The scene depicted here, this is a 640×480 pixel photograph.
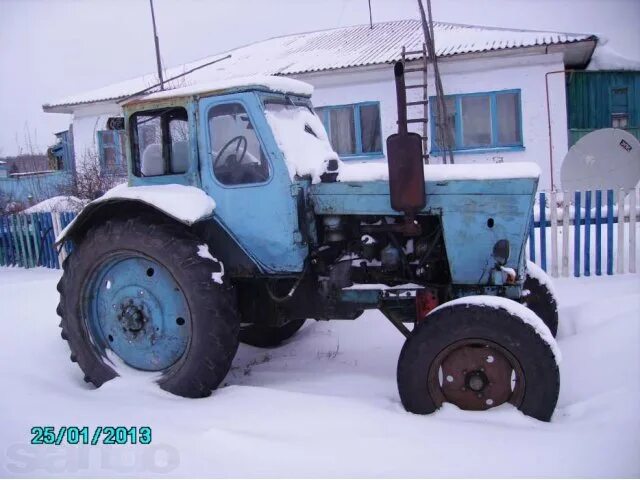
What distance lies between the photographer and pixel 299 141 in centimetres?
384

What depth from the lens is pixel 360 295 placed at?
12.2 feet

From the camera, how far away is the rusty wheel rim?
3.03 m

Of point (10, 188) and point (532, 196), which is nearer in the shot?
point (532, 196)

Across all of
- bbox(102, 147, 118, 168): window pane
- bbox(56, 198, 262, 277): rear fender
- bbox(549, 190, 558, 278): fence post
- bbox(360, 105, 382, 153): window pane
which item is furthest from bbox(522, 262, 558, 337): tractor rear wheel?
bbox(102, 147, 118, 168): window pane

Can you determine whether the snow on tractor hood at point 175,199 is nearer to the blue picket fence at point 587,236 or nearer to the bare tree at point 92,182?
the blue picket fence at point 587,236

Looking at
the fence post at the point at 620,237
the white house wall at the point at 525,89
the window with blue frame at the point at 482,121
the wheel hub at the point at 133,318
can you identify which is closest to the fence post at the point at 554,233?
the fence post at the point at 620,237

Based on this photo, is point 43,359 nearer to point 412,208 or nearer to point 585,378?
point 412,208

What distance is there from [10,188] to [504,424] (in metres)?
21.2

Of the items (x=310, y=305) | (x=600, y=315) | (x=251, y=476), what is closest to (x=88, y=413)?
(x=251, y=476)

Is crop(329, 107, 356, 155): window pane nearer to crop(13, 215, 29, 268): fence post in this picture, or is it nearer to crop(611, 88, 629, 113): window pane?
crop(611, 88, 629, 113): window pane

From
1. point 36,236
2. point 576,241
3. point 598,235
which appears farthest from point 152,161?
point 36,236

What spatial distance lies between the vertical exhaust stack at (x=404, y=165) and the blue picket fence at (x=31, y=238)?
23.8ft

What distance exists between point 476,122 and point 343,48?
4.52 metres

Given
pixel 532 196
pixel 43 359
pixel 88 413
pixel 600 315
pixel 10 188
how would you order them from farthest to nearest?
pixel 10 188 → pixel 600 315 → pixel 43 359 → pixel 532 196 → pixel 88 413
